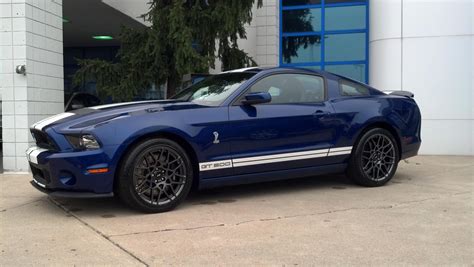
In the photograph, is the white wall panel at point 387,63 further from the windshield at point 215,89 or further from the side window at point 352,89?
the windshield at point 215,89

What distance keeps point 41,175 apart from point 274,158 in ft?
8.33

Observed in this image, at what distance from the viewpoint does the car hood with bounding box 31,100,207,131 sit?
4992mm

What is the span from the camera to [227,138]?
539cm

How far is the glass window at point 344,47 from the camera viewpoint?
12477 millimetres

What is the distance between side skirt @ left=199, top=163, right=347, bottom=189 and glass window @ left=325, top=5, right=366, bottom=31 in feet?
23.6

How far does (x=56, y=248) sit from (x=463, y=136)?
810cm

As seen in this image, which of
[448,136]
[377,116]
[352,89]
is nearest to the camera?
[377,116]

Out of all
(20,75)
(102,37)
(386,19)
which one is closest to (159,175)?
(20,75)

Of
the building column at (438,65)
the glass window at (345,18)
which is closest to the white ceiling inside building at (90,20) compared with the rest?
the glass window at (345,18)

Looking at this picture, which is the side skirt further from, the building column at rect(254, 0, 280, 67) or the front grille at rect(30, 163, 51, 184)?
the building column at rect(254, 0, 280, 67)

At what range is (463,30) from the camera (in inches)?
372

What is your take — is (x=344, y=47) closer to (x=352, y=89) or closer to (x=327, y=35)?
(x=327, y=35)

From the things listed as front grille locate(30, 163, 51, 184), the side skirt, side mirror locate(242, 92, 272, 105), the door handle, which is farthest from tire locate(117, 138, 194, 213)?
the door handle

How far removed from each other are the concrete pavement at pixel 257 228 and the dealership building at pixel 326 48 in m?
2.06
